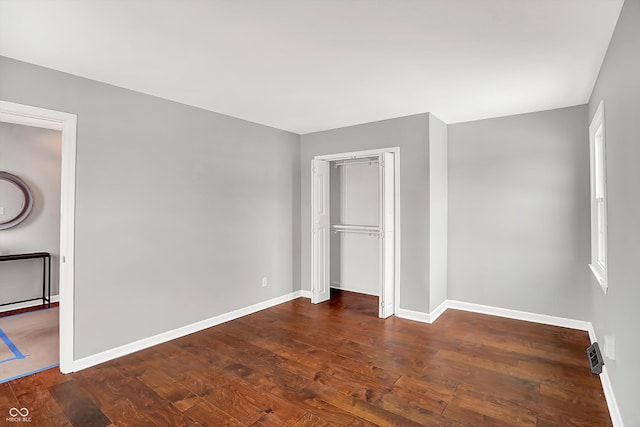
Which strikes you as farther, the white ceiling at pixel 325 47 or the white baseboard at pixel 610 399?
the white baseboard at pixel 610 399

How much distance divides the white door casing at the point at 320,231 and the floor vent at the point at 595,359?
3.14m

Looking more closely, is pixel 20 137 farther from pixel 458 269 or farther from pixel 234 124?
pixel 458 269

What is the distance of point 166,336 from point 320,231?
2.47 meters

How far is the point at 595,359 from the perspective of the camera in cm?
286

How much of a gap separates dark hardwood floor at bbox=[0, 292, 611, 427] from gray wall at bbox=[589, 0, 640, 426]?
565mm

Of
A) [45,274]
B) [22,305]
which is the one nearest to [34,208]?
[45,274]

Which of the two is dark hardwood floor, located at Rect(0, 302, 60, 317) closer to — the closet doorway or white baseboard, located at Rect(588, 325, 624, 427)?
the closet doorway

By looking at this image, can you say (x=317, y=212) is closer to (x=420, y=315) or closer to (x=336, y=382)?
(x=420, y=315)

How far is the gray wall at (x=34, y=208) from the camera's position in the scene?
4.59 metres

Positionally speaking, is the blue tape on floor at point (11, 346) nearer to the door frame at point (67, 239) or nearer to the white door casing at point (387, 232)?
the door frame at point (67, 239)

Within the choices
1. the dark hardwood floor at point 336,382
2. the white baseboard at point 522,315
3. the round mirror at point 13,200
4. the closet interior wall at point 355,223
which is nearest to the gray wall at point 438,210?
the white baseboard at point 522,315

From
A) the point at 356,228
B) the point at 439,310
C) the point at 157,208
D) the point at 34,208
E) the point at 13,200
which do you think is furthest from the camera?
the point at 356,228

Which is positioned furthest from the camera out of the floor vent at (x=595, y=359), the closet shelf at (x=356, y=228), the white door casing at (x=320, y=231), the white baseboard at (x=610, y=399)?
the closet shelf at (x=356, y=228)

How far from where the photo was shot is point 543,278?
13.3 ft
